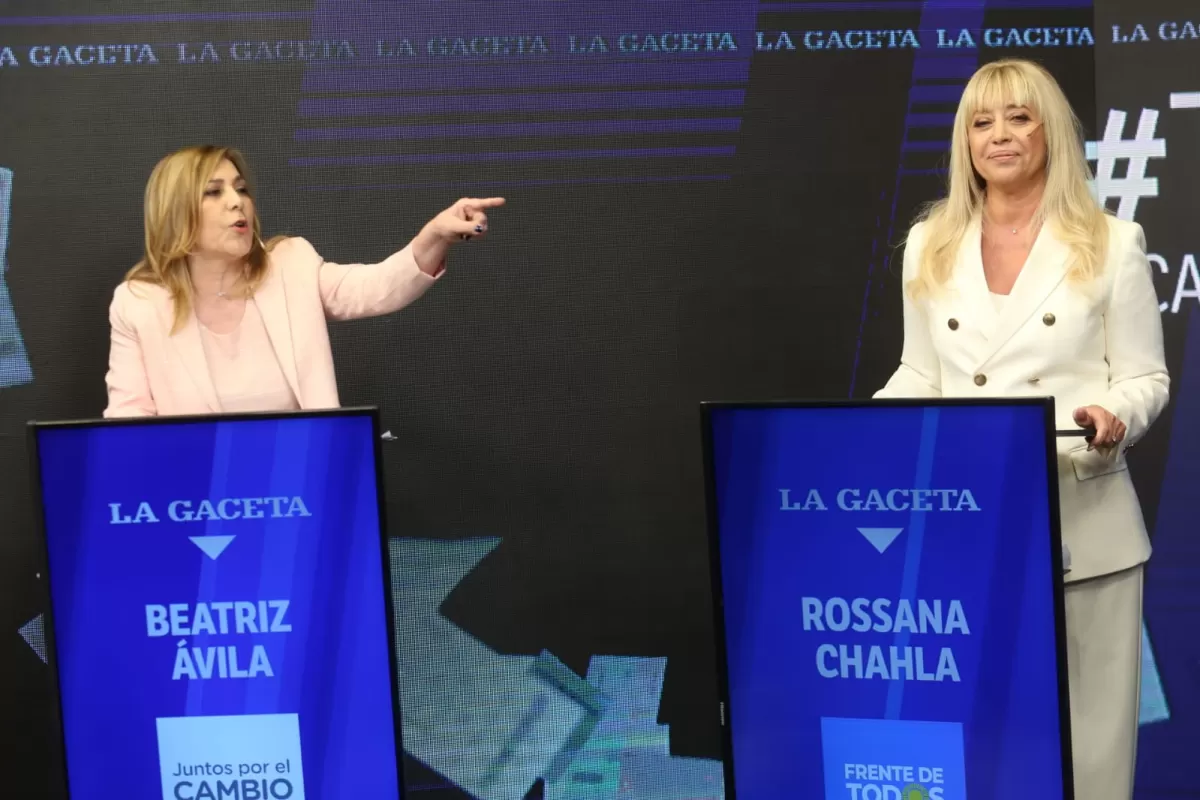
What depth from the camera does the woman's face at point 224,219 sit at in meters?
3.11

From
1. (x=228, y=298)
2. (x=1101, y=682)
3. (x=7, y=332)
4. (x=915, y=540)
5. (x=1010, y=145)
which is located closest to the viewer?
(x=915, y=540)

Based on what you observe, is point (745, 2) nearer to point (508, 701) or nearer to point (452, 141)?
point (452, 141)

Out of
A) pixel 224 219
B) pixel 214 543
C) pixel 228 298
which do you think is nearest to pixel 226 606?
pixel 214 543

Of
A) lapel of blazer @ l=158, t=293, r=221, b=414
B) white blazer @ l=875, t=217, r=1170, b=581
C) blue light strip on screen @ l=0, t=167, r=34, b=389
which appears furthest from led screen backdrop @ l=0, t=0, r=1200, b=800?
white blazer @ l=875, t=217, r=1170, b=581

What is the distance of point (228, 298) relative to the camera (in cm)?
313

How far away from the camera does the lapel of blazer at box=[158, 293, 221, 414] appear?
3.01m

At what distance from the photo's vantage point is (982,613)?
85.7 inches

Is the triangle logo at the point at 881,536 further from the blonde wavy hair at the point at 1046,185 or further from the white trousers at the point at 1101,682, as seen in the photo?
the blonde wavy hair at the point at 1046,185

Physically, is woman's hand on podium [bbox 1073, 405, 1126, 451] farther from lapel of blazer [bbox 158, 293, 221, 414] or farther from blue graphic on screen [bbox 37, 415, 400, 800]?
lapel of blazer [bbox 158, 293, 221, 414]

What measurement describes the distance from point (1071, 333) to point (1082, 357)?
0.19 feet

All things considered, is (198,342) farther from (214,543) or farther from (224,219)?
(214,543)

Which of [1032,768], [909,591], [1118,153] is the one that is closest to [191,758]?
[909,591]

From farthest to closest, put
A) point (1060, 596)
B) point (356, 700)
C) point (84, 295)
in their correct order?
point (84, 295)
point (356, 700)
point (1060, 596)

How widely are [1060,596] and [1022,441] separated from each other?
24 cm
